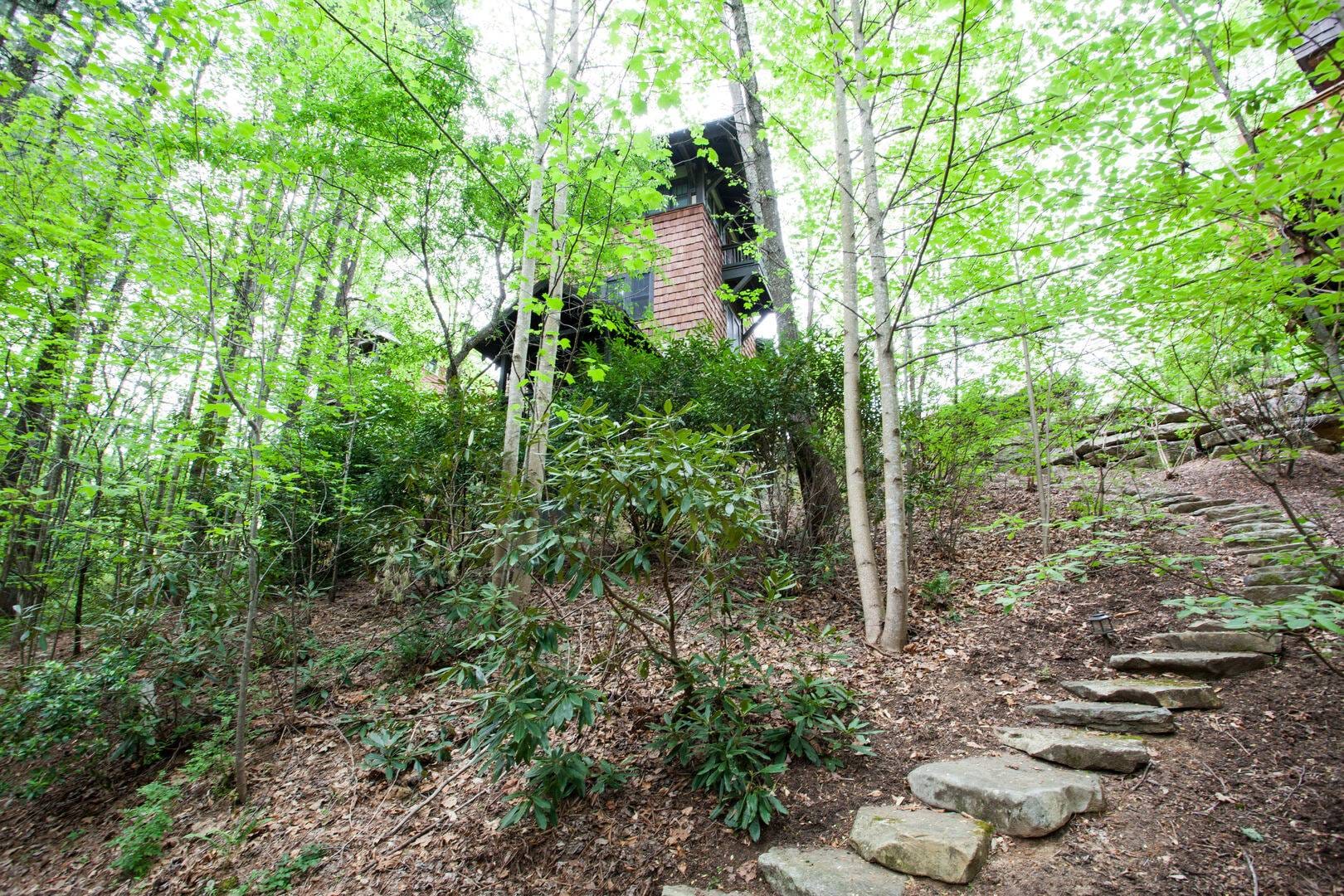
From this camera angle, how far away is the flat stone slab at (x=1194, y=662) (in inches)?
107

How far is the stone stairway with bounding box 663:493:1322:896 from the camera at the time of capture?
6.21ft

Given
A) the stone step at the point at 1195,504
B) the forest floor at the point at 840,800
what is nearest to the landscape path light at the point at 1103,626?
the forest floor at the point at 840,800

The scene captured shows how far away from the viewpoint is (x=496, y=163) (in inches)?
237

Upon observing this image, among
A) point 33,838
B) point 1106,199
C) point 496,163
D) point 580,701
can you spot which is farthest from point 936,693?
point 496,163

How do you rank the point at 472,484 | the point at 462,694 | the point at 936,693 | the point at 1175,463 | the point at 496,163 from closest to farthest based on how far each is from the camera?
the point at 936,693 → the point at 462,694 → the point at 472,484 → the point at 496,163 → the point at 1175,463

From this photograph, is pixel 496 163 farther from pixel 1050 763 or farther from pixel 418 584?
pixel 1050 763

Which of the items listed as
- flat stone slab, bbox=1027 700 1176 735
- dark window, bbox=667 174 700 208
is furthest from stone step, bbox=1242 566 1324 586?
dark window, bbox=667 174 700 208

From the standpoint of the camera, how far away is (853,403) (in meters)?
4.14

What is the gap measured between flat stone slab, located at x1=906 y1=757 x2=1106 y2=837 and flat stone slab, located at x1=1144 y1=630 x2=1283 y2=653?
158cm

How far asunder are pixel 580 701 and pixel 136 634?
434cm

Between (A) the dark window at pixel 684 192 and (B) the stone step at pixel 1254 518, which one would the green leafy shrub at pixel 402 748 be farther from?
(A) the dark window at pixel 684 192

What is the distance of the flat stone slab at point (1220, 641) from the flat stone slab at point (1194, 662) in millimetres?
85

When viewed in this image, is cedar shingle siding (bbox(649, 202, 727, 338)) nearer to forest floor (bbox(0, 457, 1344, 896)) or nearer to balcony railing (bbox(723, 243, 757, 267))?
balcony railing (bbox(723, 243, 757, 267))

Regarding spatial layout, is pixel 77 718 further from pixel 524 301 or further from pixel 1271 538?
pixel 1271 538
